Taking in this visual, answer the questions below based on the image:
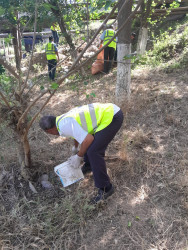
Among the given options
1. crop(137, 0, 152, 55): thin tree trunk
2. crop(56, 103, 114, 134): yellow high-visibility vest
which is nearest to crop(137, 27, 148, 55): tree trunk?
crop(137, 0, 152, 55): thin tree trunk

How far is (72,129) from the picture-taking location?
7.34 feet

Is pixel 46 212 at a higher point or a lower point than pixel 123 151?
lower

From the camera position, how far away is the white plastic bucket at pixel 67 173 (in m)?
2.53

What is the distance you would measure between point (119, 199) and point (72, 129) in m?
1.01

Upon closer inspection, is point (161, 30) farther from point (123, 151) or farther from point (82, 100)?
point (123, 151)

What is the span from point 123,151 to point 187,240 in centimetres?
128

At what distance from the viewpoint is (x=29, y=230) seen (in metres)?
2.17

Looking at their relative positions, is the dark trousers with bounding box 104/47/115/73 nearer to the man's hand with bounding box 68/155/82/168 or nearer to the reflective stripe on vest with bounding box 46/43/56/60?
the reflective stripe on vest with bounding box 46/43/56/60

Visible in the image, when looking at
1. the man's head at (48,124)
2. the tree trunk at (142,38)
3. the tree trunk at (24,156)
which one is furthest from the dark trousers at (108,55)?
the man's head at (48,124)

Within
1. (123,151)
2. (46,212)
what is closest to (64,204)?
(46,212)

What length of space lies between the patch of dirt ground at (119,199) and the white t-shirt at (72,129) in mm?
358

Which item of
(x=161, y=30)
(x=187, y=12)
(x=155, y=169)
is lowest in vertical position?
(x=155, y=169)

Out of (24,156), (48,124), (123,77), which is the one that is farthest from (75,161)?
(123,77)

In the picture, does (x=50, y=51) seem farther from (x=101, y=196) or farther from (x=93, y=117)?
(x=101, y=196)
